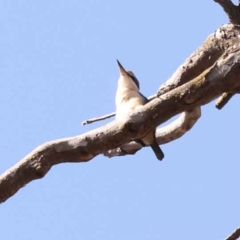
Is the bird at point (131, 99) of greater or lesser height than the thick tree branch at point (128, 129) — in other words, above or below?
above

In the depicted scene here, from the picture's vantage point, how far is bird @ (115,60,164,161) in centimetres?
445

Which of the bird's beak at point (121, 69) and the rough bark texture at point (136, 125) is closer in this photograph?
the rough bark texture at point (136, 125)

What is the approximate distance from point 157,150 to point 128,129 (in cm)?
146

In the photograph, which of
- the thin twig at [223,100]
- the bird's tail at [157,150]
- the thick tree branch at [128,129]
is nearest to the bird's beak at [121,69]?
the bird's tail at [157,150]

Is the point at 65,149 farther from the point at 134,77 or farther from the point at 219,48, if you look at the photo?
the point at 134,77

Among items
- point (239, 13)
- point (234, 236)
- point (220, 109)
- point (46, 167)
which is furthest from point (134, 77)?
point (234, 236)

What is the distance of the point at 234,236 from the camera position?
285 centimetres

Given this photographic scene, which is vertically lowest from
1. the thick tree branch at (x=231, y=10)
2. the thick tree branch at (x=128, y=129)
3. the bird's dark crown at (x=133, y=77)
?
the thick tree branch at (x=128, y=129)

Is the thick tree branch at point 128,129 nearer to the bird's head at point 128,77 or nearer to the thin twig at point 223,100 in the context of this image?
the thin twig at point 223,100

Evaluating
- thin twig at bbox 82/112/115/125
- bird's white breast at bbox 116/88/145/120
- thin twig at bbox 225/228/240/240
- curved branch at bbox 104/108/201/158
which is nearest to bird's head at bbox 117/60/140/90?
bird's white breast at bbox 116/88/145/120

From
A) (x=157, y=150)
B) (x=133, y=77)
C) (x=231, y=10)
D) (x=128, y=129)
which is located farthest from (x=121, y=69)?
(x=128, y=129)

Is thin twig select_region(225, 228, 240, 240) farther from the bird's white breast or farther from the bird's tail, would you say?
the bird's tail

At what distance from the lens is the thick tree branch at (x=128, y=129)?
3213mm

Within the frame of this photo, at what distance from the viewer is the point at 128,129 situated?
10.7ft
